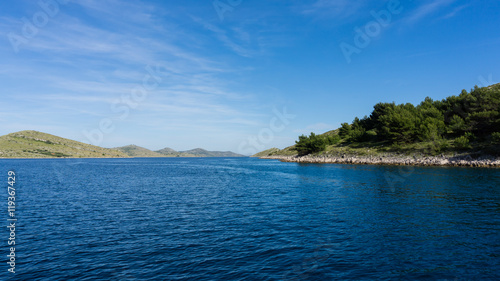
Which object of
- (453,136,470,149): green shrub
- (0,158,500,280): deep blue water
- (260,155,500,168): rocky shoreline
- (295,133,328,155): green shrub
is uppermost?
(295,133,328,155): green shrub

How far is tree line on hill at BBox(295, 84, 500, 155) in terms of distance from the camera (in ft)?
299

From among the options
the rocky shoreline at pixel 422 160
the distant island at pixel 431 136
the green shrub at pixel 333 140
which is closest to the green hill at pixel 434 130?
the distant island at pixel 431 136

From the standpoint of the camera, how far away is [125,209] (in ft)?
111

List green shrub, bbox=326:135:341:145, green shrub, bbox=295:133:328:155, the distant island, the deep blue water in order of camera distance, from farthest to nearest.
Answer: green shrub, bbox=326:135:341:145
green shrub, bbox=295:133:328:155
the distant island
the deep blue water

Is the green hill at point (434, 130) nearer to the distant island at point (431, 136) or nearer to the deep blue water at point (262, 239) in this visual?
the distant island at point (431, 136)

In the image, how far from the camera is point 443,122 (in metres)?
111

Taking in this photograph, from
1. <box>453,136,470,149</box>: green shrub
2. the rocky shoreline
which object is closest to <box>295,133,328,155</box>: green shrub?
the rocky shoreline

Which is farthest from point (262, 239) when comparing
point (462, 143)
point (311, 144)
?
point (311, 144)

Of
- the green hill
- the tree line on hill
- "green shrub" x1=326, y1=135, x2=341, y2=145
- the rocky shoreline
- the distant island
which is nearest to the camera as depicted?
the rocky shoreline

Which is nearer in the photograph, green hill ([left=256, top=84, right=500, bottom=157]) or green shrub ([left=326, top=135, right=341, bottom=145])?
green hill ([left=256, top=84, right=500, bottom=157])

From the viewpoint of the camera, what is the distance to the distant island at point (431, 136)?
288 ft

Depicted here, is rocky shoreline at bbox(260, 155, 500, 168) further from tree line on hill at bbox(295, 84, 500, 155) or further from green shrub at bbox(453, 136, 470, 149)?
tree line on hill at bbox(295, 84, 500, 155)

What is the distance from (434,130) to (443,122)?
29.0ft

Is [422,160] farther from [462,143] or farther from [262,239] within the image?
[262,239]
